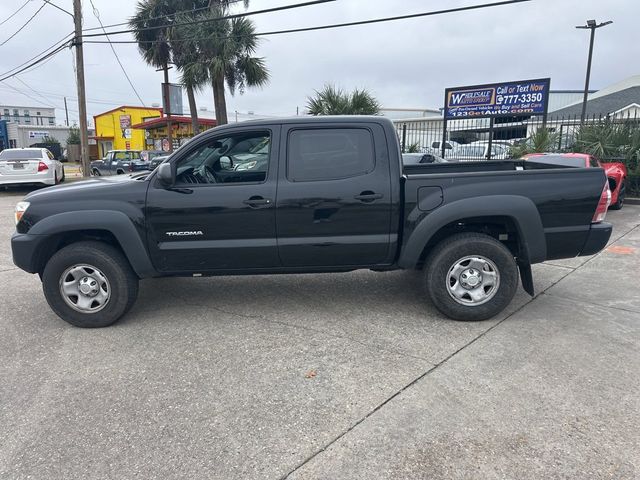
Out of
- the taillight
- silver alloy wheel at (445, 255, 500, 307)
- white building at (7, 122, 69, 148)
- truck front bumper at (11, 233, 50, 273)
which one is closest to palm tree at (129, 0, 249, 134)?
truck front bumper at (11, 233, 50, 273)

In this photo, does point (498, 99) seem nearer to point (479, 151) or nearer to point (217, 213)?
point (479, 151)

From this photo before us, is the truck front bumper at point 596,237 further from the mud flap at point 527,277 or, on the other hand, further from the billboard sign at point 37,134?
the billboard sign at point 37,134

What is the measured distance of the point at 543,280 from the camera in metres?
5.74

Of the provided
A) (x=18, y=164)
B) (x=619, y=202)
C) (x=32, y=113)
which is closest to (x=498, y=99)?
(x=619, y=202)

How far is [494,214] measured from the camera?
161 inches

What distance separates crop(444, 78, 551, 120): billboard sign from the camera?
15.8 meters

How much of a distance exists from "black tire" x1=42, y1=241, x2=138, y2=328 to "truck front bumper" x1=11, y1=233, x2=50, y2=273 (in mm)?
130

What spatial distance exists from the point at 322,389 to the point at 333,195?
5.57 ft

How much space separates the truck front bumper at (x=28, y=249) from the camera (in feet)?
13.6

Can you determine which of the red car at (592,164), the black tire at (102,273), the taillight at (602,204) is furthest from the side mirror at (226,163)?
the red car at (592,164)

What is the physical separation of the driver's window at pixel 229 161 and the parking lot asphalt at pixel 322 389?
4.43ft

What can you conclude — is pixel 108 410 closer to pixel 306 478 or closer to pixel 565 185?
pixel 306 478

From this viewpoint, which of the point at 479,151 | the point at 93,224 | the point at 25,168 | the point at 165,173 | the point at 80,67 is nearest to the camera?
the point at 165,173

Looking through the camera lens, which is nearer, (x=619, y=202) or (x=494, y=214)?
(x=494, y=214)
